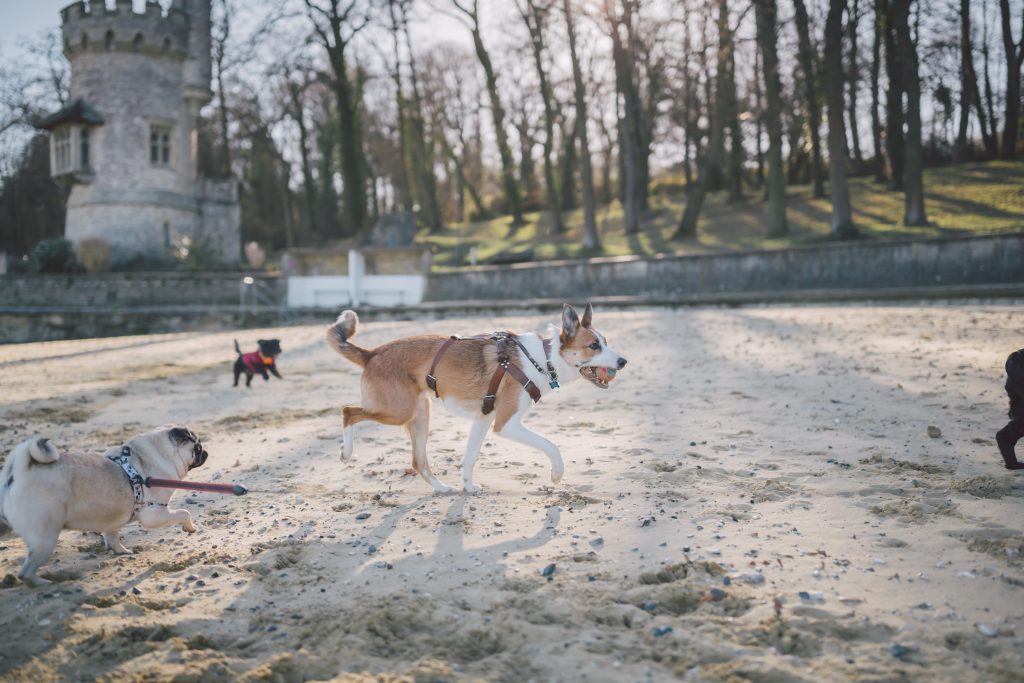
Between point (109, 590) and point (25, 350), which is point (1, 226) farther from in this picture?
point (109, 590)

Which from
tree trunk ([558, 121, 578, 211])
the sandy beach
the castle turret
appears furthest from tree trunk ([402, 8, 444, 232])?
the sandy beach

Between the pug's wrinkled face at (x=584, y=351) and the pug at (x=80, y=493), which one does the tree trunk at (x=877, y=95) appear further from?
the pug at (x=80, y=493)

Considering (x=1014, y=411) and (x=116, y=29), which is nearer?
(x=1014, y=411)

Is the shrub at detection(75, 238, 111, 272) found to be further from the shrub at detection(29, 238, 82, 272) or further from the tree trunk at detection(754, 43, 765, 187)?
the tree trunk at detection(754, 43, 765, 187)

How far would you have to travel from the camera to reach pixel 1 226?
2060 inches

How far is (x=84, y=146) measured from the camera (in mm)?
37250

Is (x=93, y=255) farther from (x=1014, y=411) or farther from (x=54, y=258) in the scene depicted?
(x=1014, y=411)

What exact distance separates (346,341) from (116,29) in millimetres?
38557

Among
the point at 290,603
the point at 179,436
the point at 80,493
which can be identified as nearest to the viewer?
the point at 290,603

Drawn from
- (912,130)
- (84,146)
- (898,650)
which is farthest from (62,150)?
(898,650)

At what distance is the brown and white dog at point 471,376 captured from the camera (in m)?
5.94

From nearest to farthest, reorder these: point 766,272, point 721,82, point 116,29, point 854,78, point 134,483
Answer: point 134,483
point 766,272
point 721,82
point 854,78
point 116,29

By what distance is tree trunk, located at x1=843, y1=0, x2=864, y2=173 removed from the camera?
29.1 metres

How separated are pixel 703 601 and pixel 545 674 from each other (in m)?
1.01
